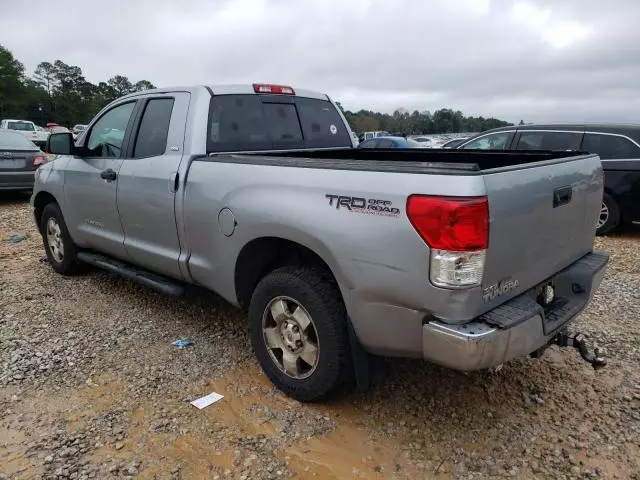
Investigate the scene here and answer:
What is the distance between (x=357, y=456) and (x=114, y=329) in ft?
8.04

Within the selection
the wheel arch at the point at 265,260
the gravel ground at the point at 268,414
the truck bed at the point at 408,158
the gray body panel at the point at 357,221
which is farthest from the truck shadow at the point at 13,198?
the wheel arch at the point at 265,260

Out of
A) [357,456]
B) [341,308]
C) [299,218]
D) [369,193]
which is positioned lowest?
[357,456]

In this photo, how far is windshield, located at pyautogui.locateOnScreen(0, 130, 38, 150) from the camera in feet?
32.4

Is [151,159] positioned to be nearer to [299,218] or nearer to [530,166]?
[299,218]

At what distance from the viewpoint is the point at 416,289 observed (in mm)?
2340

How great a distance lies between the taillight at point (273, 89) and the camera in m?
4.12

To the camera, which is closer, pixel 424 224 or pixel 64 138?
pixel 424 224

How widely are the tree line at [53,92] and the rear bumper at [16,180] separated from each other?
2096 inches

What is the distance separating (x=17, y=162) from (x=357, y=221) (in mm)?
9548

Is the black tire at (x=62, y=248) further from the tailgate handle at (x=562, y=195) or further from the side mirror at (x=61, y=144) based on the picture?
the tailgate handle at (x=562, y=195)

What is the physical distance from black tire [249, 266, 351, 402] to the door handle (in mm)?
1902

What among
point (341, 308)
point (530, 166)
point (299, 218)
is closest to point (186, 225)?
point (299, 218)

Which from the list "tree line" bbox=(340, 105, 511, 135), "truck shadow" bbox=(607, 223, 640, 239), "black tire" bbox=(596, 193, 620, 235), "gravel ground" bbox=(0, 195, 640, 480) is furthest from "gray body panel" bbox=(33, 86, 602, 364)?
"tree line" bbox=(340, 105, 511, 135)

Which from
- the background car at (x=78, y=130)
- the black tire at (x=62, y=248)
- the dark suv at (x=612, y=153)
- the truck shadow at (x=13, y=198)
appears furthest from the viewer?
the truck shadow at (x=13, y=198)
